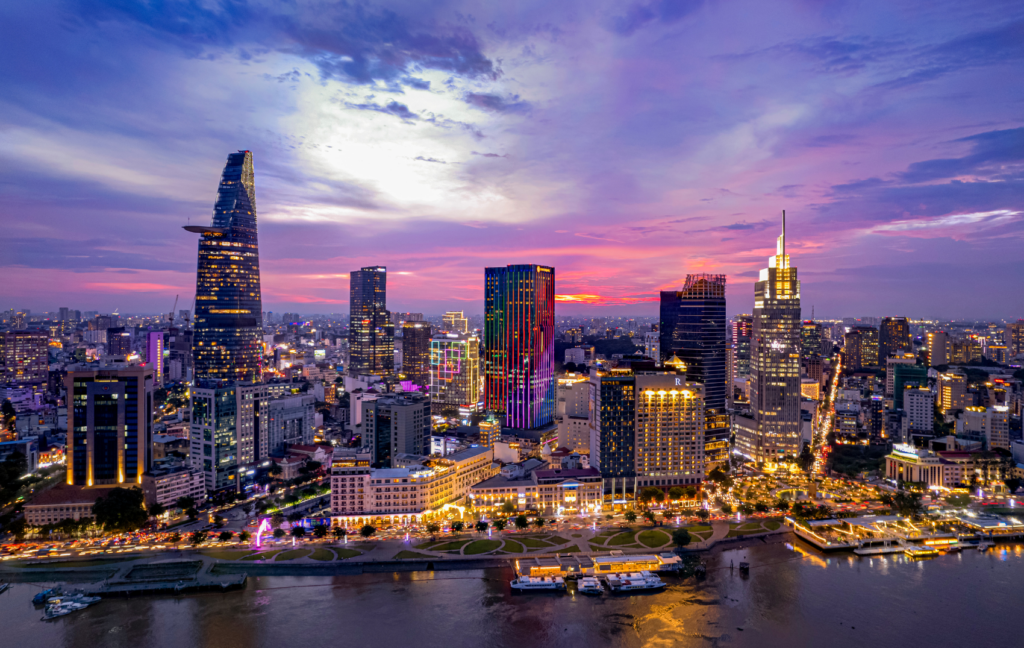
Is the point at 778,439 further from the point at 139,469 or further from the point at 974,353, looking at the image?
the point at 974,353

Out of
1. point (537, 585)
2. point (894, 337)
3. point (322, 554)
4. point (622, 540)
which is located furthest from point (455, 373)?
point (894, 337)

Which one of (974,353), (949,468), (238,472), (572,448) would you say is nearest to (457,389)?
(572,448)

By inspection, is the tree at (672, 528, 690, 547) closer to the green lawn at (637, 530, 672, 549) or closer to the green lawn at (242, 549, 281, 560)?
the green lawn at (637, 530, 672, 549)

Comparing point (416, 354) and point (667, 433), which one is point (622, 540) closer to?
point (667, 433)

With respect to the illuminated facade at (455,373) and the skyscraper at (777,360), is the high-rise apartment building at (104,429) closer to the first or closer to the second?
the illuminated facade at (455,373)

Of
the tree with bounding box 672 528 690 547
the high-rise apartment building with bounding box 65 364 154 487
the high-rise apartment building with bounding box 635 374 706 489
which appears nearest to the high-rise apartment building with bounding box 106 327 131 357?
the high-rise apartment building with bounding box 65 364 154 487

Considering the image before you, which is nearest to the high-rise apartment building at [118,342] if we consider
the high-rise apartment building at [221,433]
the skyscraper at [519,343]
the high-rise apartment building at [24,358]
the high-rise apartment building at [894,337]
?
the high-rise apartment building at [24,358]
